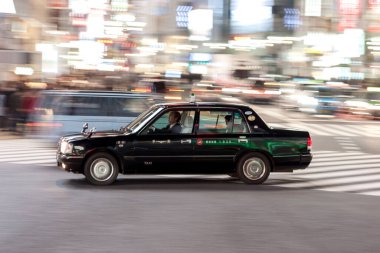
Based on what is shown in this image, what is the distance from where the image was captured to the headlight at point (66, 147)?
1024 cm

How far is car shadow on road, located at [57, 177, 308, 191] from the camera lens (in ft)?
33.6

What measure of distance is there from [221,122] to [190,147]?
2.42ft

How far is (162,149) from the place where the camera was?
33.8 ft

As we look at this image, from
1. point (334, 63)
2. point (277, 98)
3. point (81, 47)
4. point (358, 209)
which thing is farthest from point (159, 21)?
point (358, 209)

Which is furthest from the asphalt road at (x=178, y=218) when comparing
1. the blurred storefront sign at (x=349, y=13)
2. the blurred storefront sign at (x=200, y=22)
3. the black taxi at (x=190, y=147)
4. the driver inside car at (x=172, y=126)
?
the blurred storefront sign at (x=200, y=22)

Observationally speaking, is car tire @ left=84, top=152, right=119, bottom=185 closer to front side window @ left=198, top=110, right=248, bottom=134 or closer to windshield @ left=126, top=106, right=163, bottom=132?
windshield @ left=126, top=106, right=163, bottom=132

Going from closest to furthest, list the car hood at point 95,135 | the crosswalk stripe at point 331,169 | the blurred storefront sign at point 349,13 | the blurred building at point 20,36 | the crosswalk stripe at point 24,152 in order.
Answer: the car hood at point 95,135 < the crosswalk stripe at point 331,169 < the crosswalk stripe at point 24,152 < the blurred building at point 20,36 < the blurred storefront sign at point 349,13

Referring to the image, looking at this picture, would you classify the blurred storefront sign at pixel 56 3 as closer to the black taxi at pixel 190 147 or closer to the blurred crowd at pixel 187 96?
the blurred crowd at pixel 187 96

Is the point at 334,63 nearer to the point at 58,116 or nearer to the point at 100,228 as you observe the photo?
the point at 58,116

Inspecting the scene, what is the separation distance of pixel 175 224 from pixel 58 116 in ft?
25.2

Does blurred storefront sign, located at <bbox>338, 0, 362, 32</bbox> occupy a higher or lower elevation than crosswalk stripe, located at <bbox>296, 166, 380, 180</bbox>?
higher

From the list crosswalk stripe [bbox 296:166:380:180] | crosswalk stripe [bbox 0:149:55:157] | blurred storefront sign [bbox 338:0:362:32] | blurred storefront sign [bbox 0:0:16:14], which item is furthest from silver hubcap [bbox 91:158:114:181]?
blurred storefront sign [bbox 338:0:362:32]

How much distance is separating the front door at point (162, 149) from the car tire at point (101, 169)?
0.38 m

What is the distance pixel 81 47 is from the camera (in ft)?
204
